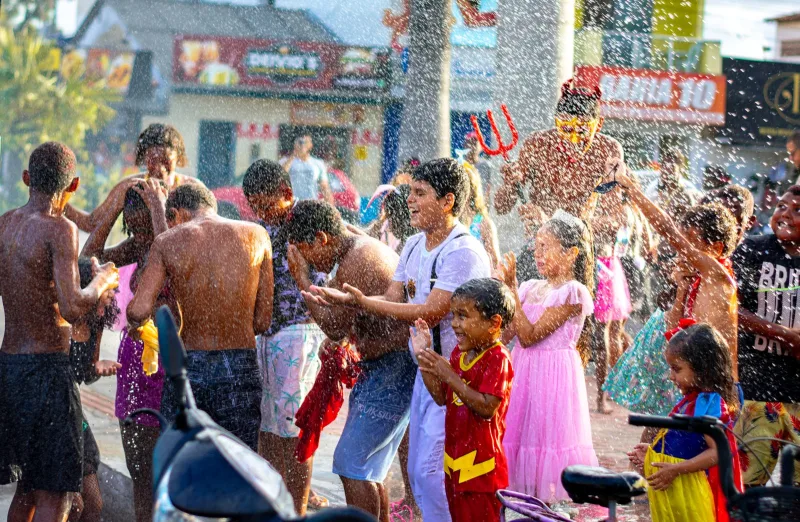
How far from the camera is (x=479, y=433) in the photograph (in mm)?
4508

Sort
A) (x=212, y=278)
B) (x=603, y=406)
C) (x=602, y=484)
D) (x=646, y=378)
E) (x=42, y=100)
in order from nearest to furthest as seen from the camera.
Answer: (x=602, y=484) < (x=212, y=278) < (x=646, y=378) < (x=603, y=406) < (x=42, y=100)

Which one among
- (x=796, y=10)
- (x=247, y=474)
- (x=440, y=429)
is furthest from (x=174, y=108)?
(x=247, y=474)

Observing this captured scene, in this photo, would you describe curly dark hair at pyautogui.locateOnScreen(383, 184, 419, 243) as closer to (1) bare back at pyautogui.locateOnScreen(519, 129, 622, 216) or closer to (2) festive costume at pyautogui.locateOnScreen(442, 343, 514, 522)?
(1) bare back at pyautogui.locateOnScreen(519, 129, 622, 216)

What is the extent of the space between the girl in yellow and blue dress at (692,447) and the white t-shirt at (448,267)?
0.95 metres

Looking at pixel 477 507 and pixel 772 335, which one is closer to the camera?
pixel 477 507

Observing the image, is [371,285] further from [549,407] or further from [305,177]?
[305,177]

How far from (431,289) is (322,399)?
3.17ft

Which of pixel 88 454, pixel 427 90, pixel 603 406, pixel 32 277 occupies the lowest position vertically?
pixel 603 406

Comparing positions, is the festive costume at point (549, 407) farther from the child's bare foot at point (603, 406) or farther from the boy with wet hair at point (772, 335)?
the child's bare foot at point (603, 406)

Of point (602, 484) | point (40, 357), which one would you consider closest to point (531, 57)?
point (40, 357)

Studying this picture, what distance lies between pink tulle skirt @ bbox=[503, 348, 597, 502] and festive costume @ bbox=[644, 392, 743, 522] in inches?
38.3

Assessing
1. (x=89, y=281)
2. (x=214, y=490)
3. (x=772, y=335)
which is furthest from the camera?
(x=89, y=281)

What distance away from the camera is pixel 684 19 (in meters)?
26.3

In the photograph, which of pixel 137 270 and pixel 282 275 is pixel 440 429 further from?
pixel 137 270
